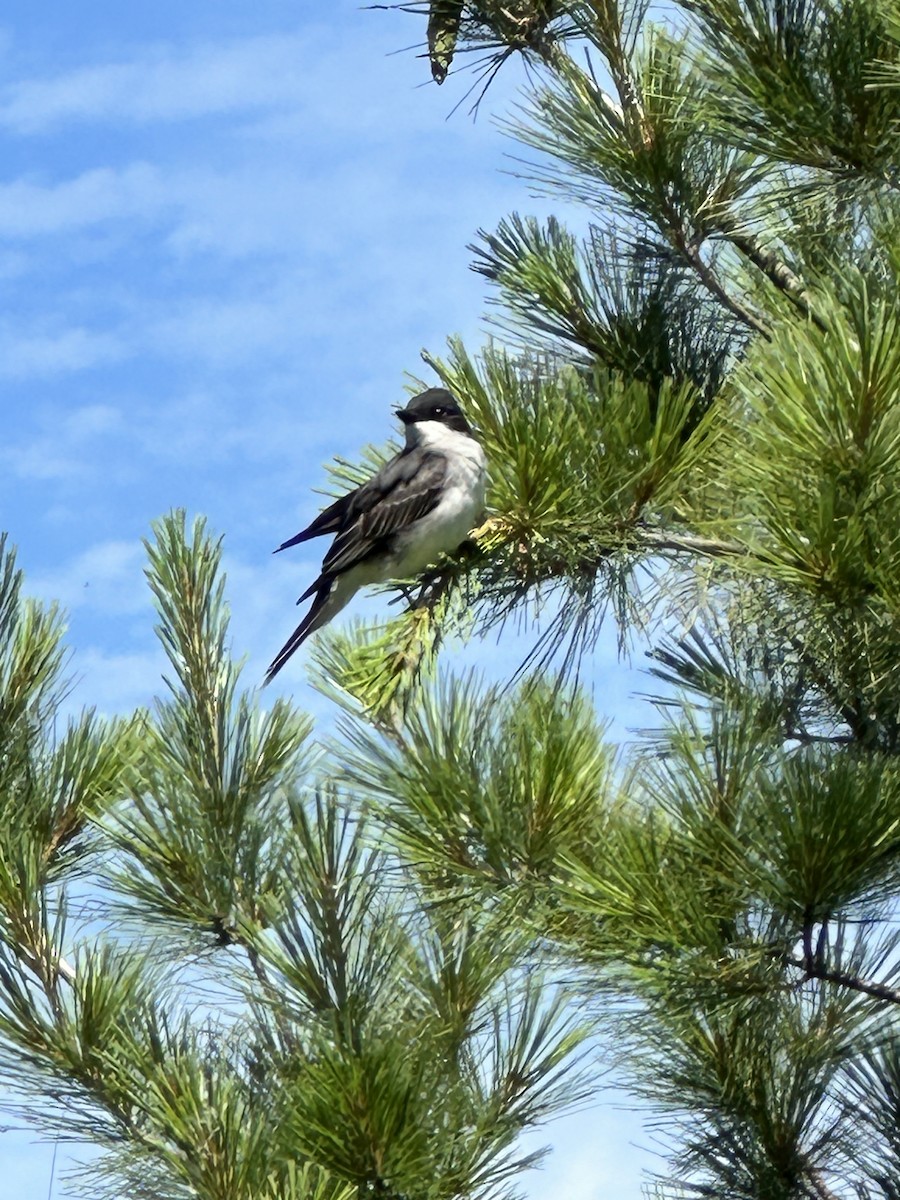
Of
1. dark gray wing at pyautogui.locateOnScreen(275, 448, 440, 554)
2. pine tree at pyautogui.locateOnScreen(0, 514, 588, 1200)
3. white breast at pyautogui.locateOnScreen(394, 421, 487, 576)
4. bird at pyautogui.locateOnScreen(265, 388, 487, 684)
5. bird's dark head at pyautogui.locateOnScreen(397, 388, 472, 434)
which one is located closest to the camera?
pine tree at pyautogui.locateOnScreen(0, 514, 588, 1200)

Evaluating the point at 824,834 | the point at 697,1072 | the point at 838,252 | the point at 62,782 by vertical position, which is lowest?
the point at 697,1072

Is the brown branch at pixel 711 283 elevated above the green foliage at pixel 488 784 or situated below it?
above

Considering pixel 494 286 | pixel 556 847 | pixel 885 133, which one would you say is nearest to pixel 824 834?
pixel 556 847

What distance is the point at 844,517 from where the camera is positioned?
2.39 m

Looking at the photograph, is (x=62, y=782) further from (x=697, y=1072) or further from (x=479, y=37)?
(x=479, y=37)

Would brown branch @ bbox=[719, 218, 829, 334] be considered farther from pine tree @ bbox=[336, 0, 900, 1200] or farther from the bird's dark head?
the bird's dark head

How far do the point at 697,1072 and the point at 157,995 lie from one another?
2.98ft

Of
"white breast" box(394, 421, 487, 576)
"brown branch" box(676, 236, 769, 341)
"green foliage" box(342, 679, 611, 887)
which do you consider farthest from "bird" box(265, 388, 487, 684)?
"green foliage" box(342, 679, 611, 887)

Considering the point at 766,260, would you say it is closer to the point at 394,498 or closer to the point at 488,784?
the point at 394,498

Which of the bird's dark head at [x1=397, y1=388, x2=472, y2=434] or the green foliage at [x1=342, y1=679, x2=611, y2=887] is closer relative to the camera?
the green foliage at [x1=342, y1=679, x2=611, y2=887]

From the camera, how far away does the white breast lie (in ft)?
12.0

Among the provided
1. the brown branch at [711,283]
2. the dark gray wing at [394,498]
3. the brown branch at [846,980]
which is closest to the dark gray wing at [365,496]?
the dark gray wing at [394,498]

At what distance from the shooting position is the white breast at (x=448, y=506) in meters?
3.65

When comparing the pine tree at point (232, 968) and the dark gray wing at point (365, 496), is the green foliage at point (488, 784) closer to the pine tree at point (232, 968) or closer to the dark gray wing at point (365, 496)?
the pine tree at point (232, 968)
